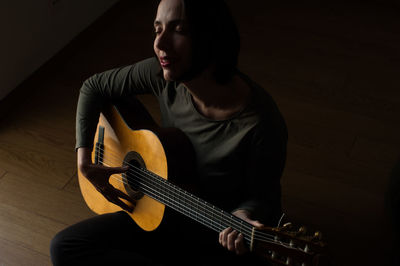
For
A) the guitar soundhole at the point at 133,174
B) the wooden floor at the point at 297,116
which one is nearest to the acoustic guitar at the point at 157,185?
the guitar soundhole at the point at 133,174

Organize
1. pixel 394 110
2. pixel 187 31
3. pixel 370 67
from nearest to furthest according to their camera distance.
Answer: pixel 187 31 → pixel 394 110 → pixel 370 67

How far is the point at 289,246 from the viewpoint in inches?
44.3

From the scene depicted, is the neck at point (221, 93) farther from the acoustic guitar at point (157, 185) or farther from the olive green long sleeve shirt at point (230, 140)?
the acoustic guitar at point (157, 185)

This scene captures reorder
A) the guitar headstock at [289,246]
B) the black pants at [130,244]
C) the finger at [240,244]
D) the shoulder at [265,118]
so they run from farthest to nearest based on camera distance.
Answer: the black pants at [130,244] → the shoulder at [265,118] → the finger at [240,244] → the guitar headstock at [289,246]

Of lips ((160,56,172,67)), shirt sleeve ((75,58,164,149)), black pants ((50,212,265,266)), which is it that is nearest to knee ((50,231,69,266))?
black pants ((50,212,265,266))

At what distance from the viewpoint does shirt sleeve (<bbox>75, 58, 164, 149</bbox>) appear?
157 cm

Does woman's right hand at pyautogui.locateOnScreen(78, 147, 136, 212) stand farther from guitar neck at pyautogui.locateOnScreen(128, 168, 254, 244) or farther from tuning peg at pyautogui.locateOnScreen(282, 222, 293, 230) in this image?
tuning peg at pyautogui.locateOnScreen(282, 222, 293, 230)

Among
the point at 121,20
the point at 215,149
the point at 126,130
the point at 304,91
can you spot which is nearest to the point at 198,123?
the point at 215,149

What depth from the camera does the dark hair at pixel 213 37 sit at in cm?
122

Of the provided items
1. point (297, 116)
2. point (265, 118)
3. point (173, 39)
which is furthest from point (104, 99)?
point (297, 116)

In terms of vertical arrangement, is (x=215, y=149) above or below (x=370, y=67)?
above

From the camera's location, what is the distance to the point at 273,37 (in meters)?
2.82

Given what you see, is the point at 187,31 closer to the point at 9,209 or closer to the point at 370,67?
the point at 9,209

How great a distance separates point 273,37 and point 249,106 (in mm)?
1580
